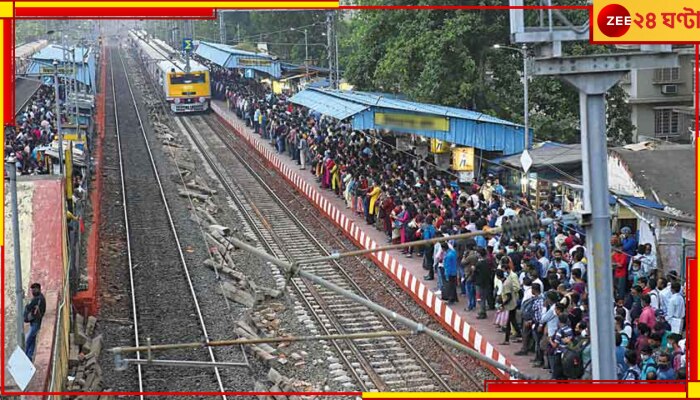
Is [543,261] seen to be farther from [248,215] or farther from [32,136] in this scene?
[32,136]

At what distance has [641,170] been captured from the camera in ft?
71.4

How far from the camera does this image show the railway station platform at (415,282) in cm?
1537

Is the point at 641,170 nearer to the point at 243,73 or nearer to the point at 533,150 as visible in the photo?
the point at 533,150

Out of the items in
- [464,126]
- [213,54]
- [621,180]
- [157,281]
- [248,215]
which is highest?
[213,54]

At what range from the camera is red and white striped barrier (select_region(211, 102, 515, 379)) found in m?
15.8

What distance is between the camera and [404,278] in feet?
66.2

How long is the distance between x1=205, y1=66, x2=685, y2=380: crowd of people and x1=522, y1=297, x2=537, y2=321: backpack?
0.04 feet

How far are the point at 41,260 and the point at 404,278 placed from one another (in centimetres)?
673

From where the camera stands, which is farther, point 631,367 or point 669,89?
point 669,89

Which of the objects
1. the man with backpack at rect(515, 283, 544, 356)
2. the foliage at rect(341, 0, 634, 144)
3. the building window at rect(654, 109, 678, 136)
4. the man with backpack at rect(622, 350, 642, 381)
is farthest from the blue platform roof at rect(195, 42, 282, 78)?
the man with backpack at rect(622, 350, 642, 381)

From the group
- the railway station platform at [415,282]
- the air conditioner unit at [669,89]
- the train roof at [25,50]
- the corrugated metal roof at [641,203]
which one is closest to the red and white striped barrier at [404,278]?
the railway station platform at [415,282]

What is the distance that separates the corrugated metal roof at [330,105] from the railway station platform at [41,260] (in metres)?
9.23

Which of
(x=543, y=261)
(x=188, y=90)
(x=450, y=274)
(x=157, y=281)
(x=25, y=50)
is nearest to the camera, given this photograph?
(x=543, y=261)


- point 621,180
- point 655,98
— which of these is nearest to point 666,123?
point 655,98
